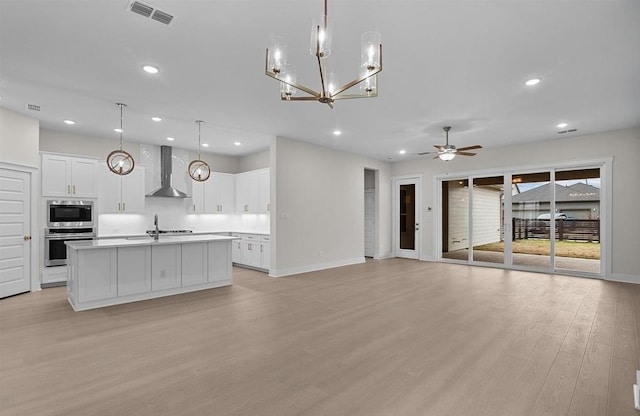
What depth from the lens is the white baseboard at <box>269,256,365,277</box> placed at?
674 cm

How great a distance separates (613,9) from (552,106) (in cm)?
261

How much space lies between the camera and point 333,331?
3.56 m

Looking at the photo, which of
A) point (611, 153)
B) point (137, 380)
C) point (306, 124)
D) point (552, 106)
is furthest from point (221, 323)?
point (611, 153)

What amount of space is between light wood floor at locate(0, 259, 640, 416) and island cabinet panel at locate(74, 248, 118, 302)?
0.85ft

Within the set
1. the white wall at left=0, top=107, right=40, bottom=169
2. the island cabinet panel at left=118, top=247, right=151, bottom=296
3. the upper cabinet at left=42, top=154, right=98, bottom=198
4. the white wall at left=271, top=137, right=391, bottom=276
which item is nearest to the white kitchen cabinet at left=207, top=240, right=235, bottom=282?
the island cabinet panel at left=118, top=247, right=151, bottom=296

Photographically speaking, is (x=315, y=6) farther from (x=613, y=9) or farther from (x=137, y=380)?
(x=137, y=380)

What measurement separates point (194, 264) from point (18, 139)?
143 inches

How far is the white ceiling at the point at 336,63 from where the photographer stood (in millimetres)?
2668

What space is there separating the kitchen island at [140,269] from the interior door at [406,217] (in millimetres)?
5689

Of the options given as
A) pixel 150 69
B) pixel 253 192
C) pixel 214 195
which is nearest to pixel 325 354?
pixel 150 69

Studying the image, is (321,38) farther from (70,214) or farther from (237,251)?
(237,251)

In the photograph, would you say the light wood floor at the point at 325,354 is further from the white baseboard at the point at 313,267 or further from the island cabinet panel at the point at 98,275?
the white baseboard at the point at 313,267

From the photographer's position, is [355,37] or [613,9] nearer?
[613,9]

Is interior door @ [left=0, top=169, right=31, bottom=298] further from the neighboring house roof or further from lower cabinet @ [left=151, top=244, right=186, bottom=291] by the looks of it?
the neighboring house roof
